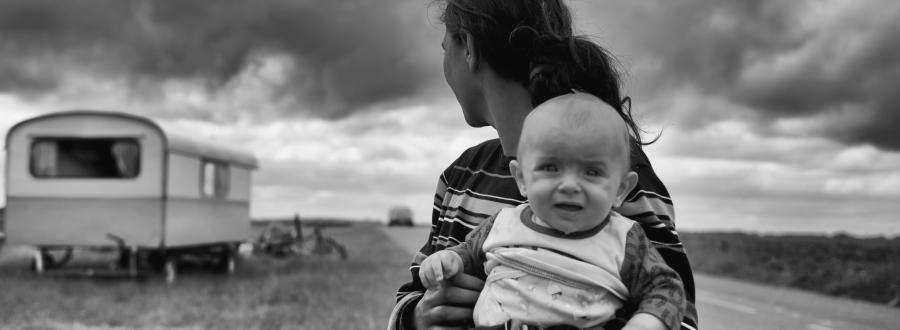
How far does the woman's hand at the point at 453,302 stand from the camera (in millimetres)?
2166

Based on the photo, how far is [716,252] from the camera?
64.7 ft

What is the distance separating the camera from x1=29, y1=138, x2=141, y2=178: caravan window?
1409cm

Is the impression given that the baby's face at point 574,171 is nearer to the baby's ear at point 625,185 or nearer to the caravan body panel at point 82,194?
the baby's ear at point 625,185

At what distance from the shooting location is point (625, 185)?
6.72 ft

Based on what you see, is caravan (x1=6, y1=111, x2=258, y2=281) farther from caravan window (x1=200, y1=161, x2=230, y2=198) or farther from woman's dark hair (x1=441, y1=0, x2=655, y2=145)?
woman's dark hair (x1=441, y1=0, x2=655, y2=145)

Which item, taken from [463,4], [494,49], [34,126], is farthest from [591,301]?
[34,126]

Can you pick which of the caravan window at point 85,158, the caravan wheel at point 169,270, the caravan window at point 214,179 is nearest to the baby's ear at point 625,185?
the caravan wheel at point 169,270

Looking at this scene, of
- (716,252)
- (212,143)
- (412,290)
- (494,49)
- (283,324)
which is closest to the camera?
(494,49)

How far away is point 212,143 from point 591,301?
47.8 feet

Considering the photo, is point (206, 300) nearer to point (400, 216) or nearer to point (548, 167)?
point (548, 167)

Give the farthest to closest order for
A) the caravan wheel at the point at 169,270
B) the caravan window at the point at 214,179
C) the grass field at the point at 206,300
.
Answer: the caravan window at the point at 214,179
the caravan wheel at the point at 169,270
the grass field at the point at 206,300

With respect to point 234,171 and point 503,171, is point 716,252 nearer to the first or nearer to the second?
point 234,171

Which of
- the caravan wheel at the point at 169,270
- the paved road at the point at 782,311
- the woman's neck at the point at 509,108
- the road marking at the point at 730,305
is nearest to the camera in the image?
the woman's neck at the point at 509,108

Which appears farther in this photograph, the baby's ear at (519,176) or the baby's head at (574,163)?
the baby's ear at (519,176)
